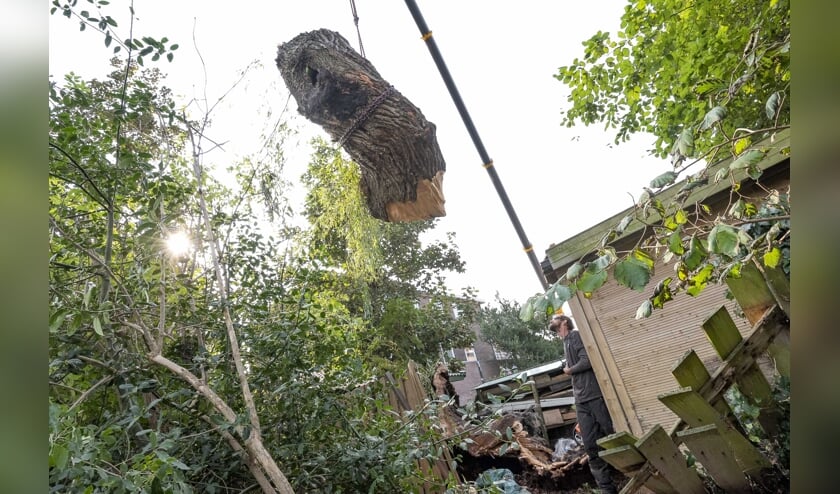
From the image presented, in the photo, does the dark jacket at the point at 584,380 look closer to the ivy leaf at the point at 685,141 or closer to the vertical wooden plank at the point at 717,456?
the vertical wooden plank at the point at 717,456

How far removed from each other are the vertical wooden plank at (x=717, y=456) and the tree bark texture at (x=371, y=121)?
72.4 inches

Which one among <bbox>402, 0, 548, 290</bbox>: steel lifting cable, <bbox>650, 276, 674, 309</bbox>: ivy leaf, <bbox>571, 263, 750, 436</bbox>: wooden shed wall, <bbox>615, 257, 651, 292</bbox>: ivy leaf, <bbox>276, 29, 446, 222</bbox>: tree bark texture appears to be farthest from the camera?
<bbox>402, 0, 548, 290</bbox>: steel lifting cable

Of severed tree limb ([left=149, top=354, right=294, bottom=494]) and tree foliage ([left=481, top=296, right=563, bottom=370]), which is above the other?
severed tree limb ([left=149, top=354, right=294, bottom=494])

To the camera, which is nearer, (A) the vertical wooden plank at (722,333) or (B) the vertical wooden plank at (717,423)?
(B) the vertical wooden plank at (717,423)

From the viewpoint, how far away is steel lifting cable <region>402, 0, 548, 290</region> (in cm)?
356

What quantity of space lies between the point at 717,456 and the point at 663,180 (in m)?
1.36

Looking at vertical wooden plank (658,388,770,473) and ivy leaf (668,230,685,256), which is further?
vertical wooden plank (658,388,770,473)

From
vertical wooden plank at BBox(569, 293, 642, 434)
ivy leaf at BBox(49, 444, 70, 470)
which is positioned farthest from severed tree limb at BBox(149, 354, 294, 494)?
vertical wooden plank at BBox(569, 293, 642, 434)

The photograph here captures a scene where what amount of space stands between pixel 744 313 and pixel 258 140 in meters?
2.84

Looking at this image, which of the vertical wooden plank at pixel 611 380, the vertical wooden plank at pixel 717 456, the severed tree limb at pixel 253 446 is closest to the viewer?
the severed tree limb at pixel 253 446

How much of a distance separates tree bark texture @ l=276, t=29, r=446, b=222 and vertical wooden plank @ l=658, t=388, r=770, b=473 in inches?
67.5

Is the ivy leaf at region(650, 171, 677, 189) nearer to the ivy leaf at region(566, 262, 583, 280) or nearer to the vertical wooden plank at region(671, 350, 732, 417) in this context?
the ivy leaf at region(566, 262, 583, 280)

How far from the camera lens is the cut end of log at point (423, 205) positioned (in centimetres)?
272

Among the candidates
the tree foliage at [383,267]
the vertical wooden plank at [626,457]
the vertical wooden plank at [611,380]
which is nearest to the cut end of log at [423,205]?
the tree foliage at [383,267]
